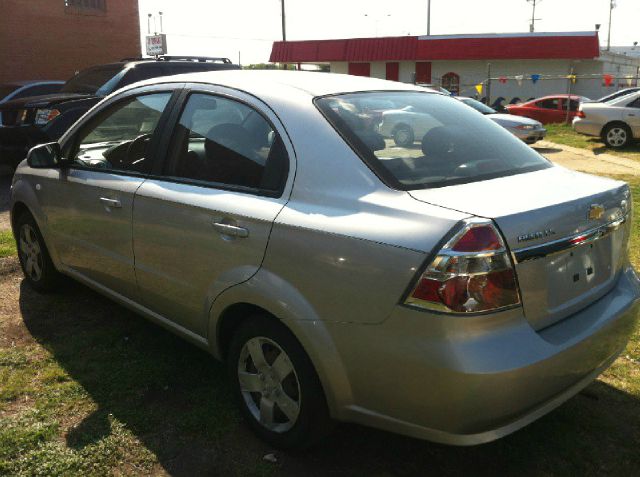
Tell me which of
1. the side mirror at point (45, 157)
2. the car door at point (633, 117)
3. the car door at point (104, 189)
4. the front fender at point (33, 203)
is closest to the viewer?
the car door at point (104, 189)

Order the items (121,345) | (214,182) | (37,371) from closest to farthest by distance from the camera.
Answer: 1. (214,182)
2. (37,371)
3. (121,345)

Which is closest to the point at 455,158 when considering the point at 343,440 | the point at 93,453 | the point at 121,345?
the point at 343,440

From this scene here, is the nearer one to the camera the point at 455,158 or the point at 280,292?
the point at 280,292

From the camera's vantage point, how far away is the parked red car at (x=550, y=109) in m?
23.0

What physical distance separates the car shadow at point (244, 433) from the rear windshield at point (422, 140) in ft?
4.13

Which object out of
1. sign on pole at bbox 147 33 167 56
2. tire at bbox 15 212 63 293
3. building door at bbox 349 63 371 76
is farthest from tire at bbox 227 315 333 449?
building door at bbox 349 63 371 76

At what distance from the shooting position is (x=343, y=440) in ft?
9.86

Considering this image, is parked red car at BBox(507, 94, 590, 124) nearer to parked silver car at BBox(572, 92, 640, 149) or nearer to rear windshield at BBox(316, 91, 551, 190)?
parked silver car at BBox(572, 92, 640, 149)

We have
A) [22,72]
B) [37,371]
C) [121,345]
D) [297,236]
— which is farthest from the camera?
[22,72]

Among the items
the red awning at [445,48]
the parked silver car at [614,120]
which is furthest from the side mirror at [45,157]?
the red awning at [445,48]

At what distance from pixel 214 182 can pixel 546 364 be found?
5.65 feet

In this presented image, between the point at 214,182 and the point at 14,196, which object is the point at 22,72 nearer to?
the point at 14,196

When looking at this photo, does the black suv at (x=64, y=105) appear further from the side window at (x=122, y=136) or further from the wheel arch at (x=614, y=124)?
the wheel arch at (x=614, y=124)

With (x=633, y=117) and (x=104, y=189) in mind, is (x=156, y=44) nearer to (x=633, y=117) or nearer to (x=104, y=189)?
(x=633, y=117)
